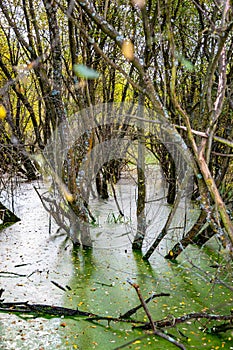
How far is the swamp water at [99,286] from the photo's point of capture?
295 cm

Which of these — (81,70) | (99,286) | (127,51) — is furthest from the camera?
(81,70)

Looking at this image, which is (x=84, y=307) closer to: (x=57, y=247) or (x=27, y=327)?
(x=27, y=327)

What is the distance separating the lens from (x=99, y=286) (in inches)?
156

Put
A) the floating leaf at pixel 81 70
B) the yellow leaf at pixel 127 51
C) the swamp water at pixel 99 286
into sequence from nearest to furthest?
the yellow leaf at pixel 127 51, the swamp water at pixel 99 286, the floating leaf at pixel 81 70

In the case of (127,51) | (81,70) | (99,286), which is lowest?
(99,286)

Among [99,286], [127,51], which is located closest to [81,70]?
[99,286]

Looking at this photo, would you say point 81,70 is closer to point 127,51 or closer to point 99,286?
point 99,286

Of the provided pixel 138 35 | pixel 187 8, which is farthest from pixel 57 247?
pixel 187 8

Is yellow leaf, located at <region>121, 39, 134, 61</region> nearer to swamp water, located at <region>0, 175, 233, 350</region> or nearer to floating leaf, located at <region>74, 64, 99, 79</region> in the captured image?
swamp water, located at <region>0, 175, 233, 350</region>

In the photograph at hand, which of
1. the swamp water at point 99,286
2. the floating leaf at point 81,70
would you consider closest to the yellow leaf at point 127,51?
the swamp water at point 99,286

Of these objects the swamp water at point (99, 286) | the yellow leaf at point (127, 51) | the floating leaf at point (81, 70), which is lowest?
the swamp water at point (99, 286)

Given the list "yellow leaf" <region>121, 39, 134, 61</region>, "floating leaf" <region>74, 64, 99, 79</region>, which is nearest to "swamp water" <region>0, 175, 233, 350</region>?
"yellow leaf" <region>121, 39, 134, 61</region>

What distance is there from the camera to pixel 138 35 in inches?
223

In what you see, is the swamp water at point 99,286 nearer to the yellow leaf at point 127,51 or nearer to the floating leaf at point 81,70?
the yellow leaf at point 127,51
